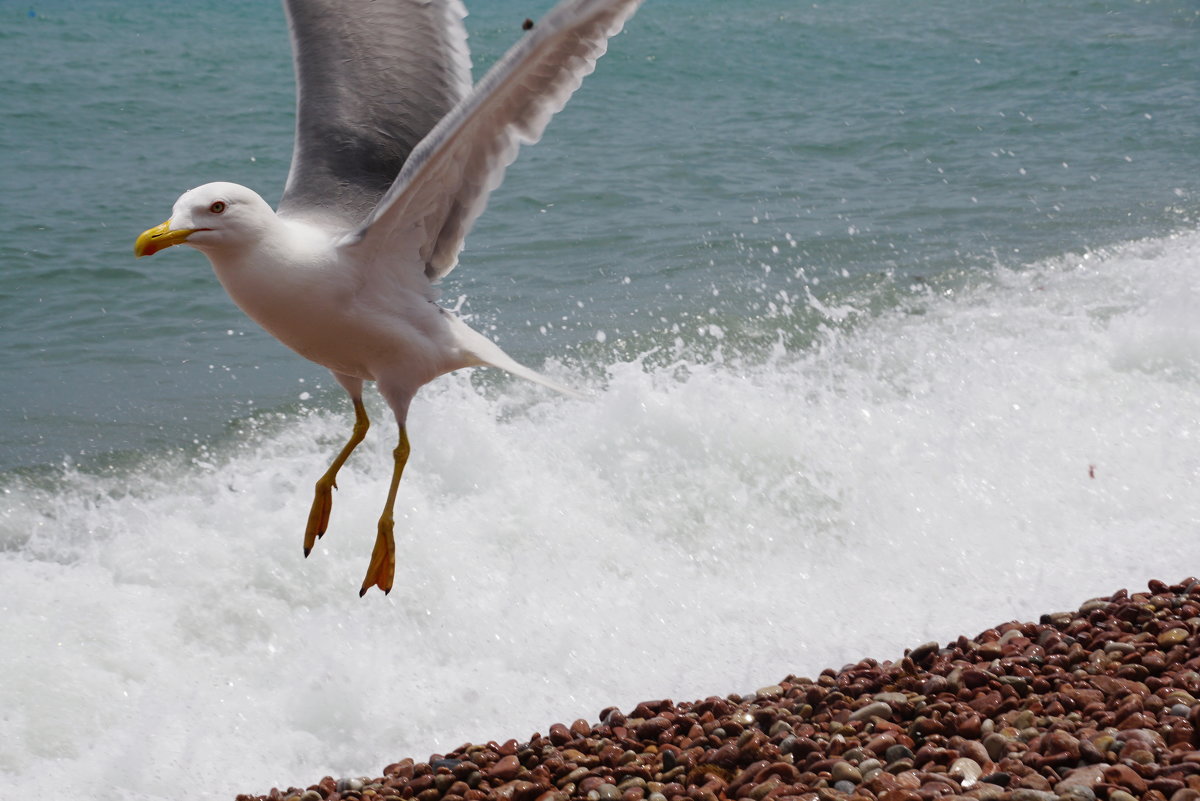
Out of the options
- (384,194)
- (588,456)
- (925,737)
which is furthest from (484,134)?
Answer: (588,456)

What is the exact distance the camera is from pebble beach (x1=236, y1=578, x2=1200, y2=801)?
12.5 ft

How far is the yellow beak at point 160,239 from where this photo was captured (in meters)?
3.47

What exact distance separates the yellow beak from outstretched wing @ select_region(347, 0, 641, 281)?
1.76 feet

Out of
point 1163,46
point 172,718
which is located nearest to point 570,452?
point 172,718

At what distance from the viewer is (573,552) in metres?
6.98

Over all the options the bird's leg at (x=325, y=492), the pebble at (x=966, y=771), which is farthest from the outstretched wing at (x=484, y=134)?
the pebble at (x=966, y=771)

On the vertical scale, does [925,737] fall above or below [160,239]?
below

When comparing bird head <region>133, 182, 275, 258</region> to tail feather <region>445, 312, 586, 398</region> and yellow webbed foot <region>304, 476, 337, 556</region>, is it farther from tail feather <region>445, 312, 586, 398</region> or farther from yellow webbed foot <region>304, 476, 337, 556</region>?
yellow webbed foot <region>304, 476, 337, 556</region>

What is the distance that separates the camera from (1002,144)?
1673cm

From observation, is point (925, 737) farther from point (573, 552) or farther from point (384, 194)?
point (573, 552)

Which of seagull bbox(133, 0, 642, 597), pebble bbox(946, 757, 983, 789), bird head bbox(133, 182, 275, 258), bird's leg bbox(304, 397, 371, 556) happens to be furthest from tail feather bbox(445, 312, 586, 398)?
pebble bbox(946, 757, 983, 789)

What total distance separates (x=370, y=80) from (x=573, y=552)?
2989 millimetres

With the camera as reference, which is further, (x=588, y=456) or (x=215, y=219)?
(x=588, y=456)

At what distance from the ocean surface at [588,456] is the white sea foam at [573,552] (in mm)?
21
